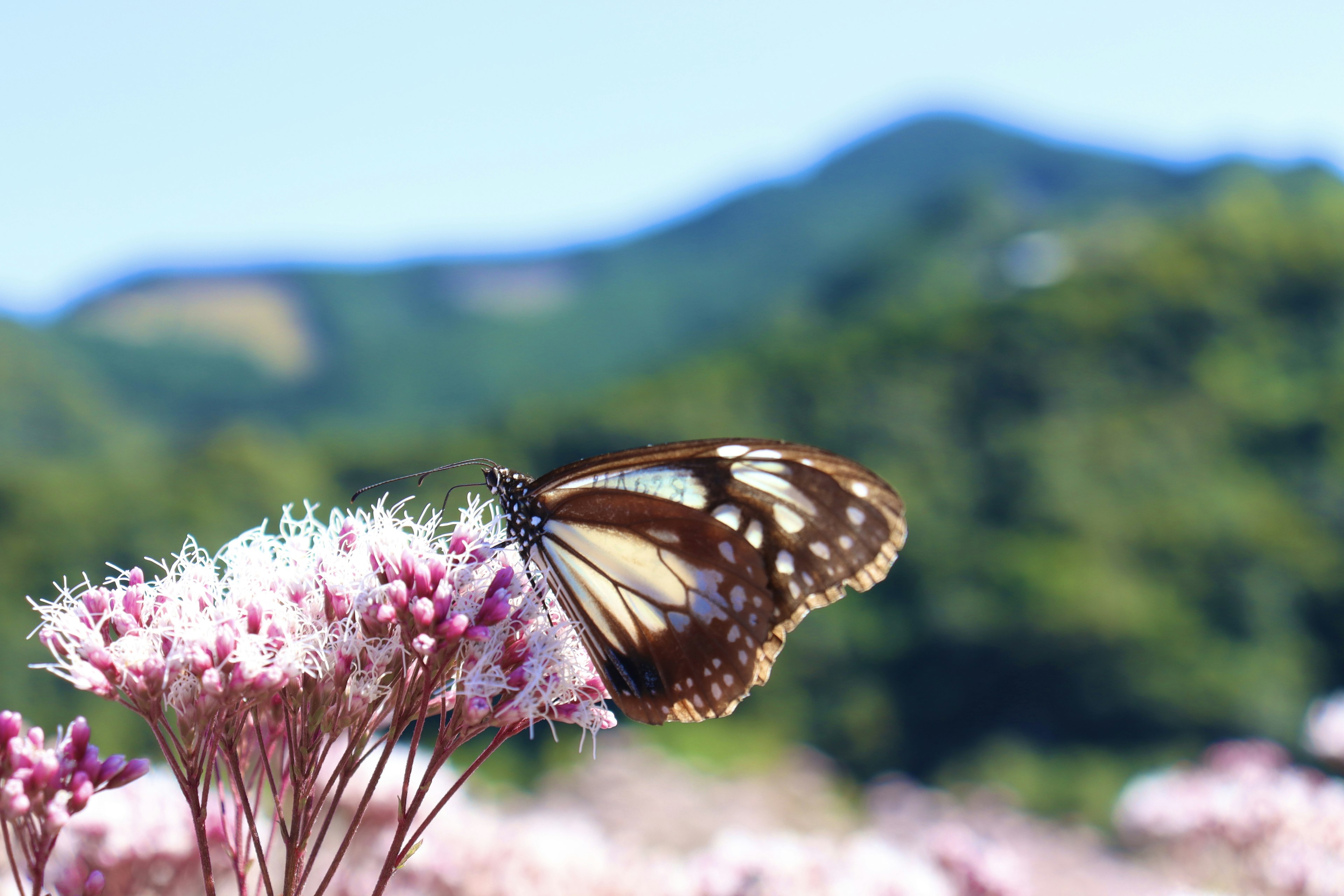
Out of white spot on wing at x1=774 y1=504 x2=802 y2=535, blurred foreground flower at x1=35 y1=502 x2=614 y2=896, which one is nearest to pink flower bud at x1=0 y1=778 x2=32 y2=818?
blurred foreground flower at x1=35 y1=502 x2=614 y2=896

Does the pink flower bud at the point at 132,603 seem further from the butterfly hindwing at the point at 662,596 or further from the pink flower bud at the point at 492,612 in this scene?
the butterfly hindwing at the point at 662,596

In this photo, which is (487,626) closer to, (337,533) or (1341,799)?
(337,533)

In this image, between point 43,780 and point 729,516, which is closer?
point 43,780

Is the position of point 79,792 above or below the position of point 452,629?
below

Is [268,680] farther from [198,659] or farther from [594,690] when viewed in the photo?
[594,690]

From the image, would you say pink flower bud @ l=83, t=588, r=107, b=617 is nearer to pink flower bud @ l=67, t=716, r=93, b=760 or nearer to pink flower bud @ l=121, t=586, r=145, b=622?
pink flower bud @ l=121, t=586, r=145, b=622

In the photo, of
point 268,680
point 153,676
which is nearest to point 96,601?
point 153,676

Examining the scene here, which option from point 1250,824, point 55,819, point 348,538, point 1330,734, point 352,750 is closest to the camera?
point 55,819

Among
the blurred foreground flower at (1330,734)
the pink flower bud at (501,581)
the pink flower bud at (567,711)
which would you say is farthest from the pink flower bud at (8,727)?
the blurred foreground flower at (1330,734)
